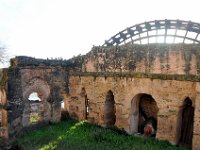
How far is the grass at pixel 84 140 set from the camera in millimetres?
10688

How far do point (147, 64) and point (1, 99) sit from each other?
25.5ft

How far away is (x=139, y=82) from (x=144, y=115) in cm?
242

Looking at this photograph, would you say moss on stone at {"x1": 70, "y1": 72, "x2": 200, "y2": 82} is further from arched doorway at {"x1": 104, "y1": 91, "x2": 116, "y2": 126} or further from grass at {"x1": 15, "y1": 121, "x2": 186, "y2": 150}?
grass at {"x1": 15, "y1": 121, "x2": 186, "y2": 150}

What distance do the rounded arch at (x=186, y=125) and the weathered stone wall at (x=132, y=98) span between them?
0.98 ft

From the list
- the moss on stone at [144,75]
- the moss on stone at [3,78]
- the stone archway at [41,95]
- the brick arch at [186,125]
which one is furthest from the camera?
the stone archway at [41,95]

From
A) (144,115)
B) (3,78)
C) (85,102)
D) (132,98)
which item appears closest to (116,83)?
(132,98)

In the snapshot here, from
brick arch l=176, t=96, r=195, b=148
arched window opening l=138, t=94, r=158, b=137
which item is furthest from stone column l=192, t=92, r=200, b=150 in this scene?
arched window opening l=138, t=94, r=158, b=137

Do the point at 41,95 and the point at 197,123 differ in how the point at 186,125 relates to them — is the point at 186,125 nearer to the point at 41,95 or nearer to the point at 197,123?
the point at 197,123

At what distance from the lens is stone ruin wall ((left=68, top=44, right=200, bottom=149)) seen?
34.7ft

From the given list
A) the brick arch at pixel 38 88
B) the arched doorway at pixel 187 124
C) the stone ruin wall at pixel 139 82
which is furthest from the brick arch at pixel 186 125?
the brick arch at pixel 38 88

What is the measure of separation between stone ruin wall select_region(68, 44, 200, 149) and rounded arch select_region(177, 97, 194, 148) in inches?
10.0

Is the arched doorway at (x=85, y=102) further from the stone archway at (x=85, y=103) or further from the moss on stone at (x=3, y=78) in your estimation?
the moss on stone at (x=3, y=78)

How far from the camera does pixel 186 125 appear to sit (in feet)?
37.8

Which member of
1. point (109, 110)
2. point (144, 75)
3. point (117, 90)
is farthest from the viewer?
point (109, 110)
